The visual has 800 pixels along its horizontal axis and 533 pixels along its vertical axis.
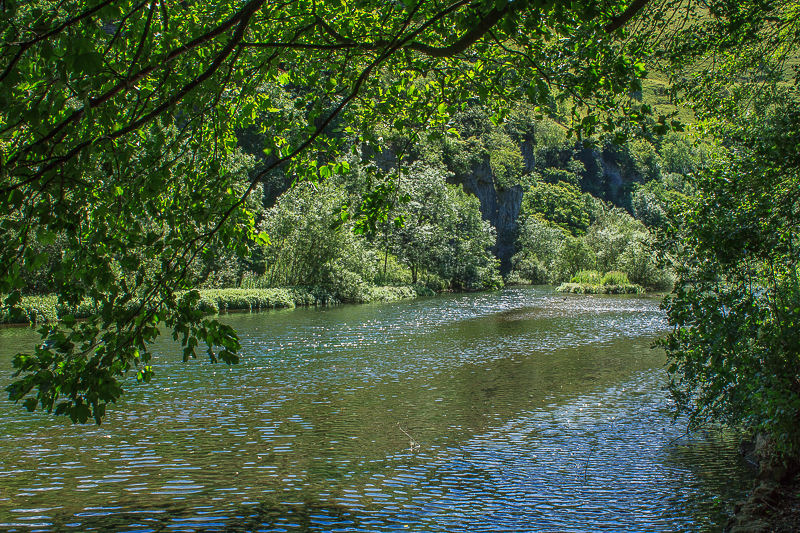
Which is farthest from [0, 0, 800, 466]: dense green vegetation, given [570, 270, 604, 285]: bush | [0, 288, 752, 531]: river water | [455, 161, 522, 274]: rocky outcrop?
[455, 161, 522, 274]: rocky outcrop

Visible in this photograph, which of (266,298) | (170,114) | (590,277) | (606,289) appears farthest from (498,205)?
(170,114)

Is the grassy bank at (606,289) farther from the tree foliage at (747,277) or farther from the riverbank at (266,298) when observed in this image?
the tree foliage at (747,277)

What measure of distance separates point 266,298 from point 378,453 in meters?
33.8

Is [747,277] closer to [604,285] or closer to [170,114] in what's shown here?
[170,114]

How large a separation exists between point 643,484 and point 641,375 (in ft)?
29.4

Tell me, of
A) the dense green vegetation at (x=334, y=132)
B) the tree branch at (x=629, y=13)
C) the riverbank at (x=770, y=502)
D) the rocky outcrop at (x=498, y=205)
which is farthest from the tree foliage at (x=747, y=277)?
the rocky outcrop at (x=498, y=205)

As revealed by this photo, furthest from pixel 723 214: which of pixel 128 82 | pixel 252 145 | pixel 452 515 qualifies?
pixel 252 145

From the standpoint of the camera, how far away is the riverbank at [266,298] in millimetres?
31250

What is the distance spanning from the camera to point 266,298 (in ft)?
143

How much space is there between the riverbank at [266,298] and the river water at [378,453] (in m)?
13.1

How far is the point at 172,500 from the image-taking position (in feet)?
29.0

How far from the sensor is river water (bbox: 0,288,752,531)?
328 inches

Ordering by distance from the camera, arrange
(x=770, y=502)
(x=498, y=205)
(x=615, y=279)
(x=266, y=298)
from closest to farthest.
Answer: (x=770, y=502) → (x=266, y=298) → (x=615, y=279) → (x=498, y=205)

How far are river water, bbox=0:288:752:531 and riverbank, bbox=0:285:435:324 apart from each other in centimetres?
1310
